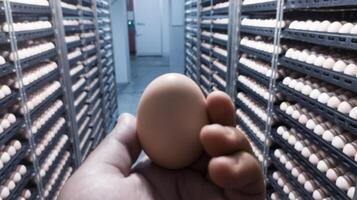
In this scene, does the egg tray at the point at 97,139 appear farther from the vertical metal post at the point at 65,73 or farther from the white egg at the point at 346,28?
the white egg at the point at 346,28

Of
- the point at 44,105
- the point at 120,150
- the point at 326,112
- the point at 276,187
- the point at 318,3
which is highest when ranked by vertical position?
the point at 318,3

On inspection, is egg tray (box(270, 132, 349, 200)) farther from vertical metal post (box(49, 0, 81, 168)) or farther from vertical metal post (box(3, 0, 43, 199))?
vertical metal post (box(49, 0, 81, 168))

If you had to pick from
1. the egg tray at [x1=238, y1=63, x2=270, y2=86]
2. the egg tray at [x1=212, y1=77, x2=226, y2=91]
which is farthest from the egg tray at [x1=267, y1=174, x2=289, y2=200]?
the egg tray at [x1=212, y1=77, x2=226, y2=91]

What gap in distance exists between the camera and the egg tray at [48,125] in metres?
1.88

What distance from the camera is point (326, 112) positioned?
1321mm

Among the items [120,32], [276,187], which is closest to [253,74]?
[276,187]

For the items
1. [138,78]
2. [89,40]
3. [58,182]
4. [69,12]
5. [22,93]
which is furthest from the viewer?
[138,78]

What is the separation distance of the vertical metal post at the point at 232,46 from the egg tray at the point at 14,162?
1.70 m

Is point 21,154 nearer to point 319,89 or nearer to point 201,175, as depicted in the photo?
point 201,175

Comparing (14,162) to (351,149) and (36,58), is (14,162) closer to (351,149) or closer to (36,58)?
(36,58)

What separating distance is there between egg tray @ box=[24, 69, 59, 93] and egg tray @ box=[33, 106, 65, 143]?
230mm

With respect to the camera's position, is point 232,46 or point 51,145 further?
point 232,46

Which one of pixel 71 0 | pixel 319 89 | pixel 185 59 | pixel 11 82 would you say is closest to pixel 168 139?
pixel 319 89

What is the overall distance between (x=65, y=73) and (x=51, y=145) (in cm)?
58
